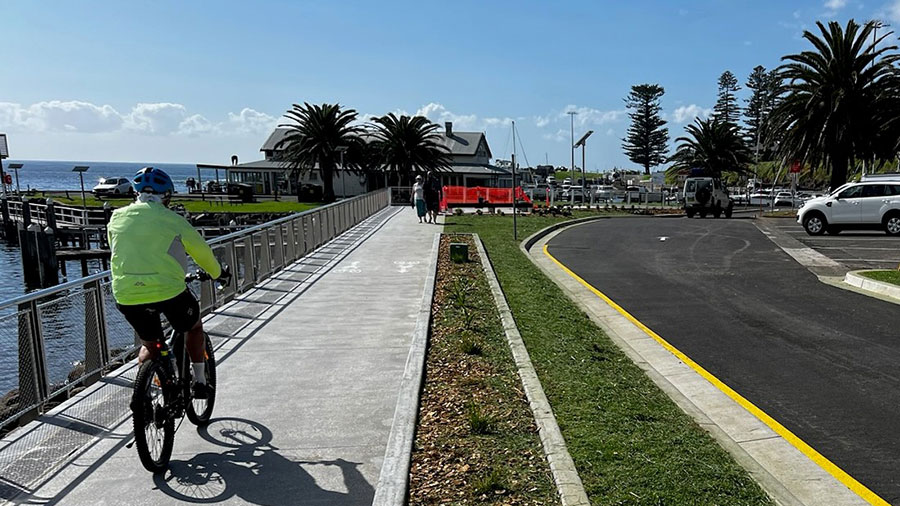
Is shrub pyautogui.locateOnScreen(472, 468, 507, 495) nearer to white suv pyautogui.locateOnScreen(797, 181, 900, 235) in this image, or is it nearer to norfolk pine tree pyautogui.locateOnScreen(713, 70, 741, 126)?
white suv pyautogui.locateOnScreen(797, 181, 900, 235)

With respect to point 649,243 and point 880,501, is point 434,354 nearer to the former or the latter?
point 880,501

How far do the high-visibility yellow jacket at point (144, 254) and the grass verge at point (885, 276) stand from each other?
38.8 ft

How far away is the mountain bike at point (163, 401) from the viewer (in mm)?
4258

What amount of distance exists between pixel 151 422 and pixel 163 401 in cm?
30

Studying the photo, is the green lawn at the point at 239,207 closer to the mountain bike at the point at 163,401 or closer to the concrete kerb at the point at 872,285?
the concrete kerb at the point at 872,285

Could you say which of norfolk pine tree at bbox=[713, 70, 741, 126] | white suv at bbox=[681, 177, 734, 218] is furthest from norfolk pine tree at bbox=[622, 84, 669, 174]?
white suv at bbox=[681, 177, 734, 218]

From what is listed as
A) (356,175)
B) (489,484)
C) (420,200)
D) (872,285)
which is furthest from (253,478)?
(356,175)

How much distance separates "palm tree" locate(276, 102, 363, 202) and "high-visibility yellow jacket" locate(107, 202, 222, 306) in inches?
1977

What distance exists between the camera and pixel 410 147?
56312 millimetres

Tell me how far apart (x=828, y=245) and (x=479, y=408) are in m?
17.7

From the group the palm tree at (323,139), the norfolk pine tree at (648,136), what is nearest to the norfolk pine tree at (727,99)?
the norfolk pine tree at (648,136)

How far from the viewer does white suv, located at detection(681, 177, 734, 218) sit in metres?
36.1

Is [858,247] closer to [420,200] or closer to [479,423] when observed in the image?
[420,200]

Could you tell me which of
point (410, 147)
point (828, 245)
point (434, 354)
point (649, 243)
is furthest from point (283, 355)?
point (410, 147)
